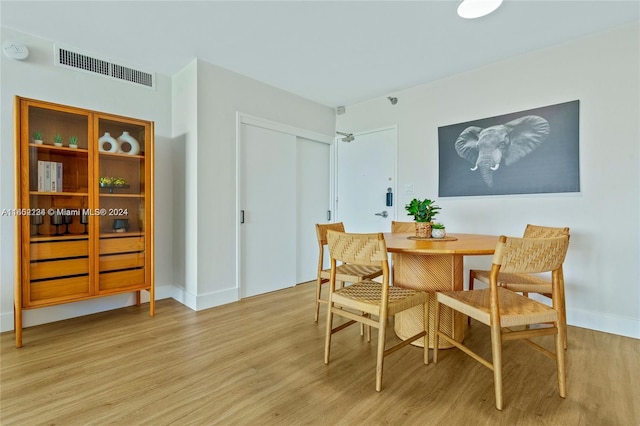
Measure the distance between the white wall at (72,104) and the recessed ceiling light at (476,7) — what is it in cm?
303

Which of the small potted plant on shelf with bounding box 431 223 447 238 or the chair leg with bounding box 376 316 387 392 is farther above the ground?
the small potted plant on shelf with bounding box 431 223 447 238

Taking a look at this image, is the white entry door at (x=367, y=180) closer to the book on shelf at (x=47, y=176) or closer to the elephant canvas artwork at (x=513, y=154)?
the elephant canvas artwork at (x=513, y=154)

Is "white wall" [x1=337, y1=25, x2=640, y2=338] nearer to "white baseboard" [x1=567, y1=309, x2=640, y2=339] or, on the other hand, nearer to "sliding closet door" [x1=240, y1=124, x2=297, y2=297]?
"white baseboard" [x1=567, y1=309, x2=640, y2=339]

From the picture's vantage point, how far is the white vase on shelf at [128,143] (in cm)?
291

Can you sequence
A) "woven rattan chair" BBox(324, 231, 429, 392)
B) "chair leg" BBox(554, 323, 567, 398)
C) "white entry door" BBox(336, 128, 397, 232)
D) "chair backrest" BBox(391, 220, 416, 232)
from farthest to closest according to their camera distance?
"white entry door" BBox(336, 128, 397, 232)
"chair backrest" BBox(391, 220, 416, 232)
"woven rattan chair" BBox(324, 231, 429, 392)
"chair leg" BBox(554, 323, 567, 398)

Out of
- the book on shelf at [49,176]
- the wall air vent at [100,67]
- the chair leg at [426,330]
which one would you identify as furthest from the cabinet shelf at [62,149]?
the chair leg at [426,330]

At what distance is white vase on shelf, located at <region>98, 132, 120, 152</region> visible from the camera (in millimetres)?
2765

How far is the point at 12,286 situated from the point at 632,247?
511 cm

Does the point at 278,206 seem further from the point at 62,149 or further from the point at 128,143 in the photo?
the point at 62,149

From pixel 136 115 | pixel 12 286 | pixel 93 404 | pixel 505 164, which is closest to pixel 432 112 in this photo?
pixel 505 164

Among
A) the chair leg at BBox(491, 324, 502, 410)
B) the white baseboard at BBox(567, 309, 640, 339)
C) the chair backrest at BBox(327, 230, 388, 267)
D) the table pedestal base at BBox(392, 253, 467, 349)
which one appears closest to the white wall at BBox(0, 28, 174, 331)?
the chair backrest at BBox(327, 230, 388, 267)

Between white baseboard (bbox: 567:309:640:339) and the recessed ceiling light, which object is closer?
the recessed ceiling light

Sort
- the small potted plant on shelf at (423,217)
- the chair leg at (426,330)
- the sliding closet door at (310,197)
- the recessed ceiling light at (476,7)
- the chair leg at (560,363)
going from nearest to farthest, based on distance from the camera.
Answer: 1. the chair leg at (560,363)
2. the chair leg at (426,330)
3. the recessed ceiling light at (476,7)
4. the small potted plant on shelf at (423,217)
5. the sliding closet door at (310,197)

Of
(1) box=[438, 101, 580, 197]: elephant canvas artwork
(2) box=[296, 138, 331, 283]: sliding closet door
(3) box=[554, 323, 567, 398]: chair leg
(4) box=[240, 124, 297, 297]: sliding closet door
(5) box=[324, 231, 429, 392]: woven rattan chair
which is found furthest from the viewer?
(2) box=[296, 138, 331, 283]: sliding closet door
